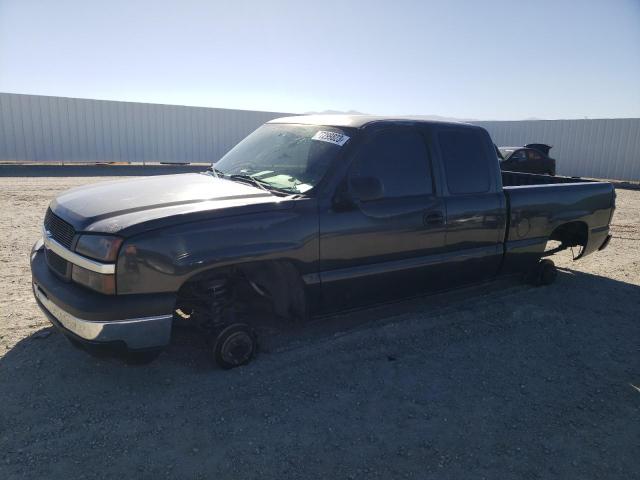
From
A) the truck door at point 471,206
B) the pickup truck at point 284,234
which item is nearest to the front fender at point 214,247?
the pickup truck at point 284,234

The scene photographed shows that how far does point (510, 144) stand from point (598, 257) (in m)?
20.7

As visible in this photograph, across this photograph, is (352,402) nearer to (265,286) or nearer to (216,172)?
(265,286)

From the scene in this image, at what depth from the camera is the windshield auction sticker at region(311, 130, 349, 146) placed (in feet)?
12.8

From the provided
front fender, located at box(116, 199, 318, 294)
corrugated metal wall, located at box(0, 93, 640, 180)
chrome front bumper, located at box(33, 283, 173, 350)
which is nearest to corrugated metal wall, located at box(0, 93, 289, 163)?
corrugated metal wall, located at box(0, 93, 640, 180)

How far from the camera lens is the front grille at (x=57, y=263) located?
3305 millimetres

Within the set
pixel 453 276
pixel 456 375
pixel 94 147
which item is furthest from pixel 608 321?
pixel 94 147

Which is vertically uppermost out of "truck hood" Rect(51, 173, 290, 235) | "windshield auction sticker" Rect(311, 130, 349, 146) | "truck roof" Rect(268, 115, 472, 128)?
"truck roof" Rect(268, 115, 472, 128)

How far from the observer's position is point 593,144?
73.6 feet

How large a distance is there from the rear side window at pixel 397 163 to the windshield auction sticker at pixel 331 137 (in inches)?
7.4

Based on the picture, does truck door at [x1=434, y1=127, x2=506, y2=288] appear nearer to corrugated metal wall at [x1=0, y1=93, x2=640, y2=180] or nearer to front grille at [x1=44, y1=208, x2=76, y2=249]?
front grille at [x1=44, y1=208, x2=76, y2=249]

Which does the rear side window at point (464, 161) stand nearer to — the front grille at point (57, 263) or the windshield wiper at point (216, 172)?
the windshield wiper at point (216, 172)

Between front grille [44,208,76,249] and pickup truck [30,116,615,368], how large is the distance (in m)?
0.03

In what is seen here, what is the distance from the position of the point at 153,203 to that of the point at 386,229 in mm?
1834

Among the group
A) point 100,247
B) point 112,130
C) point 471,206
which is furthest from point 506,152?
point 112,130
